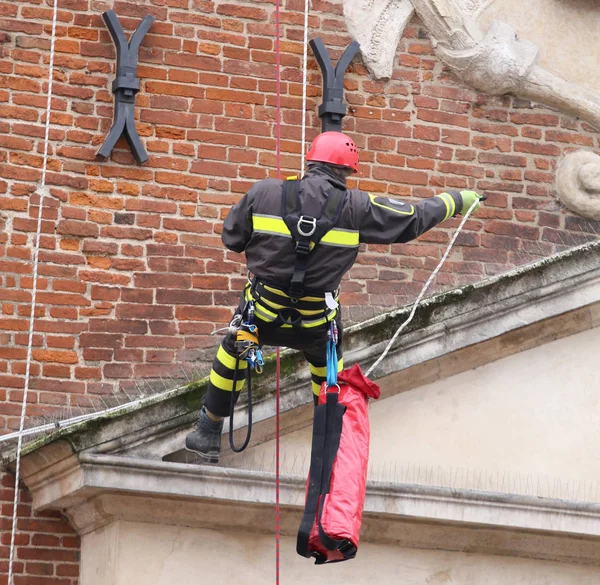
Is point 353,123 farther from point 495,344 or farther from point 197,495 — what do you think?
point 197,495

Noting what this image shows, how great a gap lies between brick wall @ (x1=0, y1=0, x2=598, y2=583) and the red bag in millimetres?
1516

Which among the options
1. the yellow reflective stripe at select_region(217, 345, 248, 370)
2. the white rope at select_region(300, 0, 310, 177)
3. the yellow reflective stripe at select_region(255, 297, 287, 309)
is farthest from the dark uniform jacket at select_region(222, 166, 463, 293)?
the white rope at select_region(300, 0, 310, 177)

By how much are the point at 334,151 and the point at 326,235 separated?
43cm

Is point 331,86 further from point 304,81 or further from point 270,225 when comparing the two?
point 270,225

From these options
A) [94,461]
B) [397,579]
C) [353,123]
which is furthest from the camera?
[353,123]

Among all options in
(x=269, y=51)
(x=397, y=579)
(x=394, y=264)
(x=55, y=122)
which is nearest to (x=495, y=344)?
(x=394, y=264)

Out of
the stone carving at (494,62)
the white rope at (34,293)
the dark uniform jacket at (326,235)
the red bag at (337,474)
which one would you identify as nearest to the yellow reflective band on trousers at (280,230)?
the dark uniform jacket at (326,235)

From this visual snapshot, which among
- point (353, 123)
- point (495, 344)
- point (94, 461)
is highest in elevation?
point (353, 123)

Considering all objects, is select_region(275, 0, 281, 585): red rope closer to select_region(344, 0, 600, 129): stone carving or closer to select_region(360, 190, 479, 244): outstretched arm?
select_region(344, 0, 600, 129): stone carving

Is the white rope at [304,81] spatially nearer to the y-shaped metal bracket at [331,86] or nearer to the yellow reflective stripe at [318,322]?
the y-shaped metal bracket at [331,86]

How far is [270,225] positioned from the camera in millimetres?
8031

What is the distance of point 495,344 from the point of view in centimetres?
955

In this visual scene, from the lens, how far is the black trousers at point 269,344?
325 inches

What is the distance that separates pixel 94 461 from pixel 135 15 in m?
2.64
